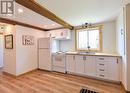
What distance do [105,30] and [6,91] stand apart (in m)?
4.12

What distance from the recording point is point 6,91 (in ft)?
8.48

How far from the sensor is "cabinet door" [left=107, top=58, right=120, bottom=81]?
9.77 feet

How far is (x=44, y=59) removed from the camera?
461 centimetres

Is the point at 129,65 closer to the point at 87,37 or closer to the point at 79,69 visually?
the point at 79,69

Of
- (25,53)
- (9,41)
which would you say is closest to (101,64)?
(25,53)

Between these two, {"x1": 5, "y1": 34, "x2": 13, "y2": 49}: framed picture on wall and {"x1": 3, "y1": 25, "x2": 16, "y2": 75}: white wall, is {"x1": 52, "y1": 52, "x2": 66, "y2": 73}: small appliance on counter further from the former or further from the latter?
{"x1": 5, "y1": 34, "x2": 13, "y2": 49}: framed picture on wall

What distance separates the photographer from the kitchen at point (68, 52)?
10.2 feet

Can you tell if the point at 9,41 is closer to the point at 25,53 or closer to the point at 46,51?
the point at 25,53

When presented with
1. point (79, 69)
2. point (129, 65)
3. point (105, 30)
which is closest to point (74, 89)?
point (79, 69)

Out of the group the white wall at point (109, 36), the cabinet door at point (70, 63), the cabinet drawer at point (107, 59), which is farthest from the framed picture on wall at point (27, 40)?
the white wall at point (109, 36)

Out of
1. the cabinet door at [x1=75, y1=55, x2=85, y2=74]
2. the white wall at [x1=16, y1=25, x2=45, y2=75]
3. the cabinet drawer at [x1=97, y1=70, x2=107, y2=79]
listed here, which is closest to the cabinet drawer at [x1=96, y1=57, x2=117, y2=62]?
the cabinet drawer at [x1=97, y1=70, x2=107, y2=79]

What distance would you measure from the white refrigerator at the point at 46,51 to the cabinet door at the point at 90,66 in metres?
1.77

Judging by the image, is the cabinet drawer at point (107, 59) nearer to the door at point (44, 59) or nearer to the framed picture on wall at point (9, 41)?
the door at point (44, 59)

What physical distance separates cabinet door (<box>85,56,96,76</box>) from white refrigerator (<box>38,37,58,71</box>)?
177cm
